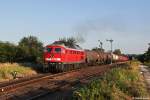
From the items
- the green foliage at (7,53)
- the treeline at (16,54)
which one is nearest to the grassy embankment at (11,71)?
the treeline at (16,54)

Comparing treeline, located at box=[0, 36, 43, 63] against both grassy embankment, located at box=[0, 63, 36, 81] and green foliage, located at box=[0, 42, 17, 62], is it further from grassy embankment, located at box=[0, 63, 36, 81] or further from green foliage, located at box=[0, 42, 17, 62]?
grassy embankment, located at box=[0, 63, 36, 81]

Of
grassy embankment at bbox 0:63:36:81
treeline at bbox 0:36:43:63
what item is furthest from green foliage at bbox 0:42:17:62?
grassy embankment at bbox 0:63:36:81

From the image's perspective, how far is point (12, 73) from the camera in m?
34.9

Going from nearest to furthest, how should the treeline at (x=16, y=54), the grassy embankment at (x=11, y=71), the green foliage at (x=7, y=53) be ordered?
the grassy embankment at (x=11, y=71), the treeline at (x=16, y=54), the green foliage at (x=7, y=53)

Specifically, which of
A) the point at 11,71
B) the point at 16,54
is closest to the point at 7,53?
the point at 16,54

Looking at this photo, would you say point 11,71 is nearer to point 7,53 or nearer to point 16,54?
point 7,53

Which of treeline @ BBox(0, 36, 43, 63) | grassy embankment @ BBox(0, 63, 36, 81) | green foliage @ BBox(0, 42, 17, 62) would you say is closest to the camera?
grassy embankment @ BBox(0, 63, 36, 81)

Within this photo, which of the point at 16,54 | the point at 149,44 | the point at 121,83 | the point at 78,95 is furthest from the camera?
the point at 149,44

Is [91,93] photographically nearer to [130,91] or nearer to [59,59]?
[130,91]

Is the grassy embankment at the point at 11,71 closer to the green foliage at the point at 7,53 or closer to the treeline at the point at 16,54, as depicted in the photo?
the treeline at the point at 16,54

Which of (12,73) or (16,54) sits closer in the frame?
(12,73)

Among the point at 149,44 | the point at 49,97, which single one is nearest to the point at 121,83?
the point at 49,97

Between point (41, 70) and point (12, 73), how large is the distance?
9.64 meters

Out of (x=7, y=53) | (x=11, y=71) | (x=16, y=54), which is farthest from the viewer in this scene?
(x=16, y=54)
